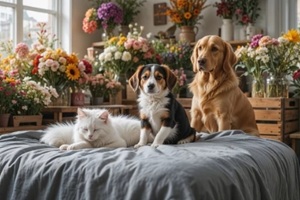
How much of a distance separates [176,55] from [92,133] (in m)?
2.11

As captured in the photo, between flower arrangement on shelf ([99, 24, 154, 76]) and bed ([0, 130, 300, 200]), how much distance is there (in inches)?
73.4

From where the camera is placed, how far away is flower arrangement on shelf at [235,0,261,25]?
3574mm

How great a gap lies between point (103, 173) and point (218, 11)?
2.69 m

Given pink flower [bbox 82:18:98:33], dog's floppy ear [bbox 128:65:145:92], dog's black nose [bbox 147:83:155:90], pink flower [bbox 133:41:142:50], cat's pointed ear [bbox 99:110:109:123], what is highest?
pink flower [bbox 82:18:98:33]

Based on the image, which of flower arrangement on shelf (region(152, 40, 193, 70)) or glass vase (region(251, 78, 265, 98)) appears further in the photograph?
flower arrangement on shelf (region(152, 40, 193, 70))

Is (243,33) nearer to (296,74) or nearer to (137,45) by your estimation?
(296,74)

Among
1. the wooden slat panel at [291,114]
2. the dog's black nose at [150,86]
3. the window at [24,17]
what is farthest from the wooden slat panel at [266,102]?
the window at [24,17]

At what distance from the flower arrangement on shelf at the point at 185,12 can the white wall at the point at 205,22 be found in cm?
15

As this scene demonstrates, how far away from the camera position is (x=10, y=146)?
1729 millimetres

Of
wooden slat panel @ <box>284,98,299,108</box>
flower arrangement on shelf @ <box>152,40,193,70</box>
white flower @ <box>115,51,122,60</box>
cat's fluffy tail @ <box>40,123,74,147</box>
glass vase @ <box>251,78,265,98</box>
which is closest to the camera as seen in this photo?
cat's fluffy tail @ <box>40,123,74,147</box>

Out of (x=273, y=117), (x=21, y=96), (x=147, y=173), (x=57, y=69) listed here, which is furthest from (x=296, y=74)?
(x=147, y=173)

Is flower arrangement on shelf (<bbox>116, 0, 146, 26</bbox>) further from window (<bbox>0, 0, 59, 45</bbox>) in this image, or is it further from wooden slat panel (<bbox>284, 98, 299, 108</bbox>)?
wooden slat panel (<bbox>284, 98, 299, 108</bbox>)

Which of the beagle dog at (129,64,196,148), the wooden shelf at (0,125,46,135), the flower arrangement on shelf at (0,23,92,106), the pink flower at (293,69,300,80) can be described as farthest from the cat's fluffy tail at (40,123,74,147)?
the pink flower at (293,69,300,80)

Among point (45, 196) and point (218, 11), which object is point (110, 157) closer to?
point (45, 196)
